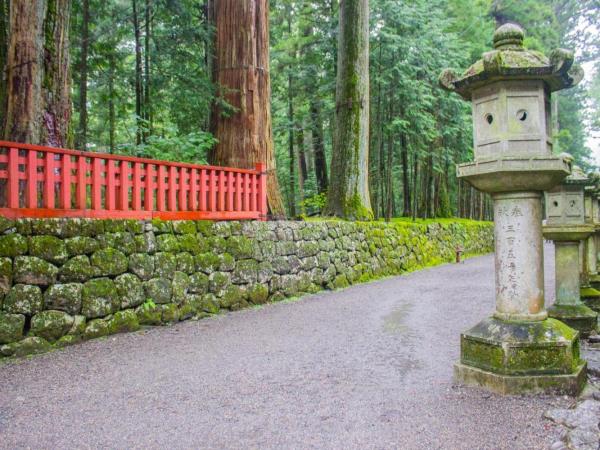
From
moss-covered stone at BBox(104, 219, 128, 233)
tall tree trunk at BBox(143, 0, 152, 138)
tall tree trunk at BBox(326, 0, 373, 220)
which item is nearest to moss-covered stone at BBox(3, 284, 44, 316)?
moss-covered stone at BBox(104, 219, 128, 233)

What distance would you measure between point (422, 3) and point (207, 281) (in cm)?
1328

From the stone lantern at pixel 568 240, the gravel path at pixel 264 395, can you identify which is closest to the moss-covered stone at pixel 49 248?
the gravel path at pixel 264 395

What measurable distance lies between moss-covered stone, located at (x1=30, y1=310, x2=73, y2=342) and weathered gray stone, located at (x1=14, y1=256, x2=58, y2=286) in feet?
1.03

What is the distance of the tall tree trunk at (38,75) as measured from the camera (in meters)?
5.23

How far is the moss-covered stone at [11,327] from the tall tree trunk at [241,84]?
4.86m

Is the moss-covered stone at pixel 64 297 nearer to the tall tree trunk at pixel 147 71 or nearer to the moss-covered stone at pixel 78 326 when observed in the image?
the moss-covered stone at pixel 78 326

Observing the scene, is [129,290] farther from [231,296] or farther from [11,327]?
[231,296]

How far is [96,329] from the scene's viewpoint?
4.90 meters

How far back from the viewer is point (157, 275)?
18.6ft

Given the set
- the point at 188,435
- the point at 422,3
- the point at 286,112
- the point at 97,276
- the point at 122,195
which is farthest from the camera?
the point at 286,112

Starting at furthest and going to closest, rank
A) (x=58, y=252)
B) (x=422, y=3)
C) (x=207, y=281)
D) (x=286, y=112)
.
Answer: (x=286, y=112) < (x=422, y=3) < (x=207, y=281) < (x=58, y=252)

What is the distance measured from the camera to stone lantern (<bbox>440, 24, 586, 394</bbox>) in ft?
10.4

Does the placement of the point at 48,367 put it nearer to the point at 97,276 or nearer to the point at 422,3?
the point at 97,276

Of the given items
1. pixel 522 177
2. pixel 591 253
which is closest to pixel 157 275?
pixel 522 177
